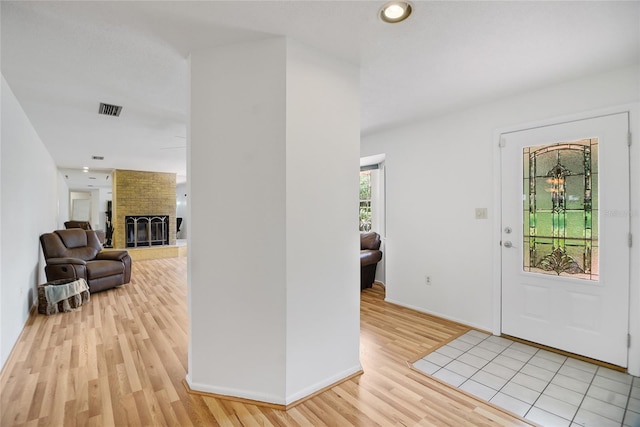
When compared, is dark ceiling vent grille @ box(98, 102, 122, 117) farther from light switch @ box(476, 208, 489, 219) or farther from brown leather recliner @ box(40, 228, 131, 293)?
light switch @ box(476, 208, 489, 219)

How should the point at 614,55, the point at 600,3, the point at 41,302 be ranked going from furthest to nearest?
the point at 41,302, the point at 614,55, the point at 600,3

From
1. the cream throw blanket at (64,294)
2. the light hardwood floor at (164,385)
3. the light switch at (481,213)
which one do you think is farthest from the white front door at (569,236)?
the cream throw blanket at (64,294)

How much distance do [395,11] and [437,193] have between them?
2.28 meters

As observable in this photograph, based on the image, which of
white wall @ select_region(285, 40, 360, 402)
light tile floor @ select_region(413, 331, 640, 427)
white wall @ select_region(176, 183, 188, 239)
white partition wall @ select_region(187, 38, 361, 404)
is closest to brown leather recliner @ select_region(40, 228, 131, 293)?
white partition wall @ select_region(187, 38, 361, 404)

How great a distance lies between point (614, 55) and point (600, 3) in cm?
81

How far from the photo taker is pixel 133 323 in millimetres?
3318

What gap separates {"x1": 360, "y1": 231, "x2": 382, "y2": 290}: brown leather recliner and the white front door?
6.35 ft

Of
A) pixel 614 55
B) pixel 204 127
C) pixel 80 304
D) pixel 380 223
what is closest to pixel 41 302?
pixel 80 304

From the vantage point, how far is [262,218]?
194 cm

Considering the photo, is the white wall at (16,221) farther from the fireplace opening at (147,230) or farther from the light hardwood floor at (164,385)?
the fireplace opening at (147,230)

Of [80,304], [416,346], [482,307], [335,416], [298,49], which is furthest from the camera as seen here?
[80,304]

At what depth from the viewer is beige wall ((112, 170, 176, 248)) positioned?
25.3ft

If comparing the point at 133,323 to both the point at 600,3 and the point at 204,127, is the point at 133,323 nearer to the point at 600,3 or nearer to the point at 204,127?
the point at 204,127

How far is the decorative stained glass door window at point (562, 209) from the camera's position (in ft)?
8.13
